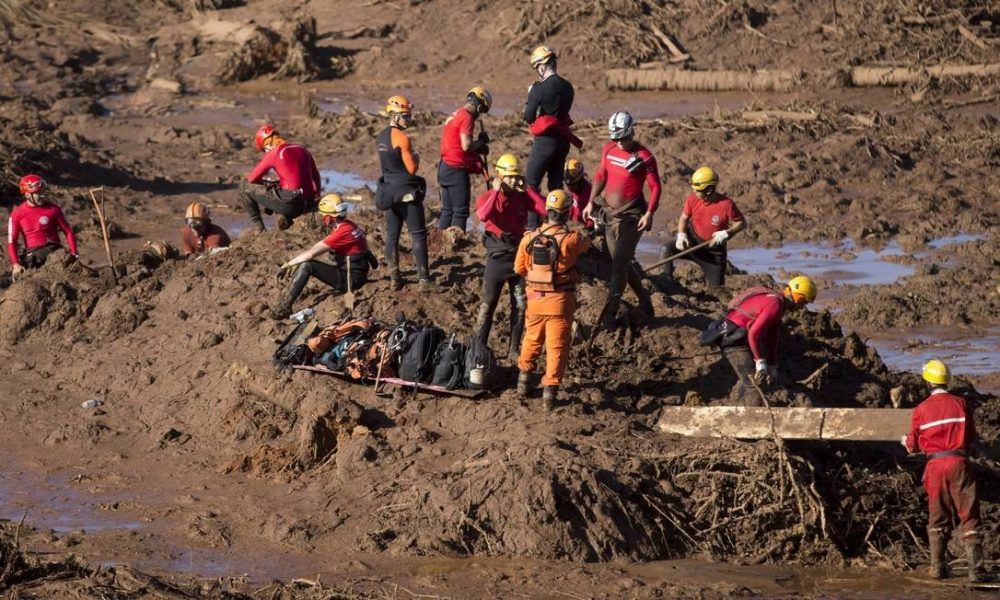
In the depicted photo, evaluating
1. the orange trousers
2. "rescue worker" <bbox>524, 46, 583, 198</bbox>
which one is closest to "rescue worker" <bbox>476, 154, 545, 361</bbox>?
the orange trousers

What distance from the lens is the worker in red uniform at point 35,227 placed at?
645 inches

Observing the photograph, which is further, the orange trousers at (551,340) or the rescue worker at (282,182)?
the rescue worker at (282,182)

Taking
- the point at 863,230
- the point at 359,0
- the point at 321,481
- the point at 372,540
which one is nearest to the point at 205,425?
the point at 321,481

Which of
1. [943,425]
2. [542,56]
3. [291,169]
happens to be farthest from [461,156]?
[943,425]

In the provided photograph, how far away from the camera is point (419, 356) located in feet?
40.1

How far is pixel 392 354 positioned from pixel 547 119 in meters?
2.91

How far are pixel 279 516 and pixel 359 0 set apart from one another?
24.9 m

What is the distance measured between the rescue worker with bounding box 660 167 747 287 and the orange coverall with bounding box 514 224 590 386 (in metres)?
2.89

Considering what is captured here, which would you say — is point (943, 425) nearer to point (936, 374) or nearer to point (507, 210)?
point (936, 374)

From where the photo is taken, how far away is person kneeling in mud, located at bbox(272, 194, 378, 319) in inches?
530

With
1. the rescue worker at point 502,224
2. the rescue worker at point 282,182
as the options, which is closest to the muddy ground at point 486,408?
the rescue worker at point 282,182

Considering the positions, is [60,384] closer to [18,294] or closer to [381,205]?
[18,294]

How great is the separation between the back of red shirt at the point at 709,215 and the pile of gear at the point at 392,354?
2.98m

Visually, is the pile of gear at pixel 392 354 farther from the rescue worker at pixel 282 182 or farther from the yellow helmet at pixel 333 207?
the rescue worker at pixel 282 182
